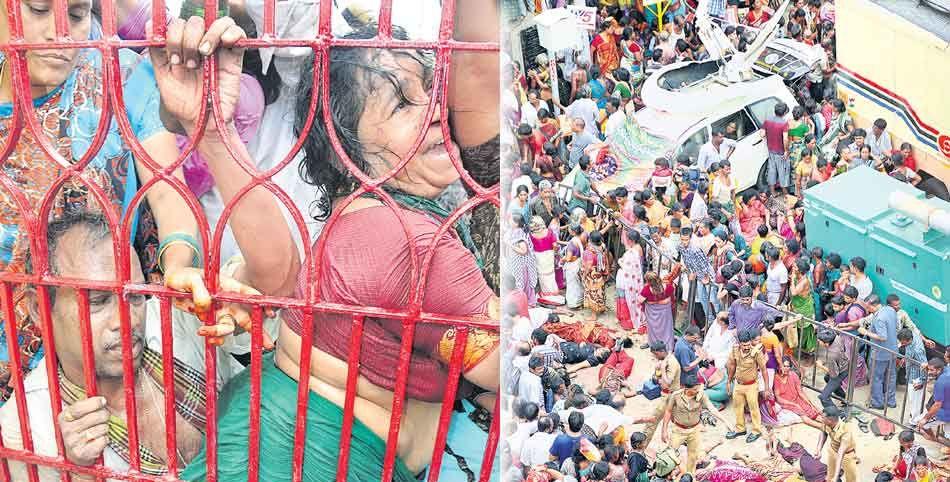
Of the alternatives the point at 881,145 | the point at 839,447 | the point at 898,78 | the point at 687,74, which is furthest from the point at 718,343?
the point at 687,74

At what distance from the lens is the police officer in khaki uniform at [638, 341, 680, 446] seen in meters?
7.86

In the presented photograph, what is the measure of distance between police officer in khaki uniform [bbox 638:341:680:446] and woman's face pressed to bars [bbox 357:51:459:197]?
4.45 meters

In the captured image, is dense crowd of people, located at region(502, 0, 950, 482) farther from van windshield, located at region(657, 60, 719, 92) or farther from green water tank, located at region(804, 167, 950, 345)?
van windshield, located at region(657, 60, 719, 92)

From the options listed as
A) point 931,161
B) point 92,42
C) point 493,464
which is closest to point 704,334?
point 931,161

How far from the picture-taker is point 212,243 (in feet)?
12.2

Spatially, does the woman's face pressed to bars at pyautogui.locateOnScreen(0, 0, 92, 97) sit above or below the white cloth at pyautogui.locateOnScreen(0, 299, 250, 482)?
above

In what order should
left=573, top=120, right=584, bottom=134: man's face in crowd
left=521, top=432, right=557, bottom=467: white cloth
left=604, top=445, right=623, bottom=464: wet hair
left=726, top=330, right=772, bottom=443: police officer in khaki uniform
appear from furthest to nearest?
left=573, top=120, right=584, bottom=134: man's face in crowd, left=726, top=330, right=772, bottom=443: police officer in khaki uniform, left=604, top=445, right=623, bottom=464: wet hair, left=521, top=432, right=557, bottom=467: white cloth

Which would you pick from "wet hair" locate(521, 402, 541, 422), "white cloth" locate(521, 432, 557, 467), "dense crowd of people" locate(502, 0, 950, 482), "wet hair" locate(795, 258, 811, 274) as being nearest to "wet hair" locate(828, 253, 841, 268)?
"dense crowd of people" locate(502, 0, 950, 482)

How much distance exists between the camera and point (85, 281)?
12.8 ft

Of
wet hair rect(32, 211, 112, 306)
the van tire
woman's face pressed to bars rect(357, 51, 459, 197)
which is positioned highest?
woman's face pressed to bars rect(357, 51, 459, 197)

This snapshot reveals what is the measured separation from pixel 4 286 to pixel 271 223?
841 mm

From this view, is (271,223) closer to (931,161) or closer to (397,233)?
(397,233)

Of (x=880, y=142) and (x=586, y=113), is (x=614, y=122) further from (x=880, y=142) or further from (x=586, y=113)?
(x=880, y=142)

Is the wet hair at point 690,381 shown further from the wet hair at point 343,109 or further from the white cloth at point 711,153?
the wet hair at point 343,109
